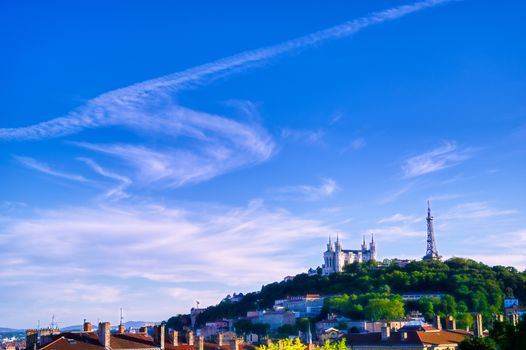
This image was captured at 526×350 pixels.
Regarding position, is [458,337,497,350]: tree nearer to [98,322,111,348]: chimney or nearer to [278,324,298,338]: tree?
[98,322,111,348]: chimney

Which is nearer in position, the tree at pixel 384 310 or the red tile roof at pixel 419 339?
the red tile roof at pixel 419 339

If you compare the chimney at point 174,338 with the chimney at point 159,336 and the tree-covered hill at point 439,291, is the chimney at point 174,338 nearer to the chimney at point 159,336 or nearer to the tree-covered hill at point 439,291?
the chimney at point 159,336

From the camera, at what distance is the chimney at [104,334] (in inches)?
2411

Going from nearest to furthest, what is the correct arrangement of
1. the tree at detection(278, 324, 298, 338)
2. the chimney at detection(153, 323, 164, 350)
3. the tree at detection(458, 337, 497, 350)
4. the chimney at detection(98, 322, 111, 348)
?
the tree at detection(458, 337, 497, 350) < the chimney at detection(98, 322, 111, 348) < the chimney at detection(153, 323, 164, 350) < the tree at detection(278, 324, 298, 338)

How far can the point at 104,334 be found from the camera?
6206 cm

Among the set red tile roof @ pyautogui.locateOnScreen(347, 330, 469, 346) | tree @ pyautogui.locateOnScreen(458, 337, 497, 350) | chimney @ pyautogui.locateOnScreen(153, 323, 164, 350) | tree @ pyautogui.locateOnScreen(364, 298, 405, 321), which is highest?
tree @ pyautogui.locateOnScreen(364, 298, 405, 321)

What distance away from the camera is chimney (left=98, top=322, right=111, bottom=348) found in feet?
201

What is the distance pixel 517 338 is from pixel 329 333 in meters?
93.5

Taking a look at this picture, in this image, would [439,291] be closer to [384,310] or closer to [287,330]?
[384,310]

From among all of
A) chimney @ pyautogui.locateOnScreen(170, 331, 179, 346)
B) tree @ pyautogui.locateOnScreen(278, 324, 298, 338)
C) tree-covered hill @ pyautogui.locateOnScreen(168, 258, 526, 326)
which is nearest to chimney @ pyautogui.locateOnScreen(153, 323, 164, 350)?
chimney @ pyautogui.locateOnScreen(170, 331, 179, 346)

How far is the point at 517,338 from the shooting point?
161 ft

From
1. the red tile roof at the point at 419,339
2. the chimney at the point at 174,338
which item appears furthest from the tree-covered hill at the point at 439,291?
the chimney at the point at 174,338

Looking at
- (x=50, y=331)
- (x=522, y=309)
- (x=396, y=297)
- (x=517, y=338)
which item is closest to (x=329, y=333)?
(x=396, y=297)

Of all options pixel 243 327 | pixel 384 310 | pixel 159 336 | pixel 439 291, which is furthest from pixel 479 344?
pixel 439 291
